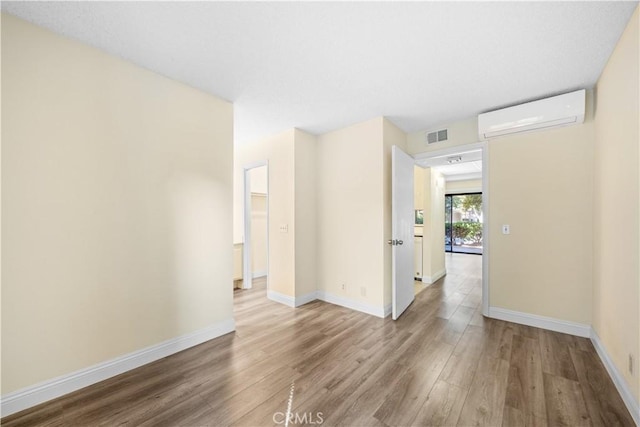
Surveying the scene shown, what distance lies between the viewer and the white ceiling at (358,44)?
154 cm

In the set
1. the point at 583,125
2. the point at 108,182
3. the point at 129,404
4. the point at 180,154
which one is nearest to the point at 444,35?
the point at 583,125

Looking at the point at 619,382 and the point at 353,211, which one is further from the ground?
the point at 353,211

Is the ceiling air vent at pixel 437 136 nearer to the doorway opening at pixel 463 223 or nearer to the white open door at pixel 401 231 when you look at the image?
the white open door at pixel 401 231

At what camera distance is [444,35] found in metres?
1.73

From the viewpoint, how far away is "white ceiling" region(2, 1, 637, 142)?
1.54 metres

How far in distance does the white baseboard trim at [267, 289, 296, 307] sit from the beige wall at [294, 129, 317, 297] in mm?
123

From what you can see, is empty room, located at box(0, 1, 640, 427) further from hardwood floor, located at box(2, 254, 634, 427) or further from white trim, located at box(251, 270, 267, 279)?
white trim, located at box(251, 270, 267, 279)

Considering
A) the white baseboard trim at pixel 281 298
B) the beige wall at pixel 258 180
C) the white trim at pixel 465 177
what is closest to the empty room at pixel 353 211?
the white baseboard trim at pixel 281 298

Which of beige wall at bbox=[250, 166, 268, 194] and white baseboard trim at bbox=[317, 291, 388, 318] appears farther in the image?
beige wall at bbox=[250, 166, 268, 194]

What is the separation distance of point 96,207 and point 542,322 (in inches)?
175

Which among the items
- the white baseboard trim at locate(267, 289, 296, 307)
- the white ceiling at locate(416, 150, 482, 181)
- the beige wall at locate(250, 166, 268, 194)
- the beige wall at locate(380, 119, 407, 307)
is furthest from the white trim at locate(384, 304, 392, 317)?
the beige wall at locate(250, 166, 268, 194)

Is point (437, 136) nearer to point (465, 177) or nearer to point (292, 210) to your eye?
point (292, 210)

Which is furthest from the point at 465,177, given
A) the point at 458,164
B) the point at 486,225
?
the point at 486,225

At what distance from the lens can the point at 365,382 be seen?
1.91m
